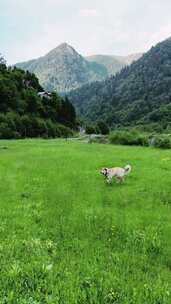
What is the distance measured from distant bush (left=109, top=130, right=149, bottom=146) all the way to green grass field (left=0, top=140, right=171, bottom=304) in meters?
46.7

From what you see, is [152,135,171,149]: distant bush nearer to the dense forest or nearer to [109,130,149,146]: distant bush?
[109,130,149,146]: distant bush

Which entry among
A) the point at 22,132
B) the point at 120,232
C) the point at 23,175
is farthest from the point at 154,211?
the point at 22,132

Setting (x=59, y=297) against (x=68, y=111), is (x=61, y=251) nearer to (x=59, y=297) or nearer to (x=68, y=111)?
(x=59, y=297)

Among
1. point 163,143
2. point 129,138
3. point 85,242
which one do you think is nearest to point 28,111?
point 129,138

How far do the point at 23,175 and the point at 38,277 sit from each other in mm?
20684

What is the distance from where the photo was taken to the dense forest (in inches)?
4701

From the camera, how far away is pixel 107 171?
2692 cm

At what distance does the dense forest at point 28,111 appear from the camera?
11941 centimetres

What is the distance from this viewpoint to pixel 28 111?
13388cm

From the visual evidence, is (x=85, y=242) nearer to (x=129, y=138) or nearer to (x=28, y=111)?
(x=129, y=138)

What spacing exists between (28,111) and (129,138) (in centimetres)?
6438

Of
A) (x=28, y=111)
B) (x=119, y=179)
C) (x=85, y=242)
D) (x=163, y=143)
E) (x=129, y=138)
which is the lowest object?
(x=85, y=242)

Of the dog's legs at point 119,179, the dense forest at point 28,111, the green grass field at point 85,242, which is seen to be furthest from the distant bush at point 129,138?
the green grass field at point 85,242

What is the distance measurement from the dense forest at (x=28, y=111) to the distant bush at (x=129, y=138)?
42.3 metres
